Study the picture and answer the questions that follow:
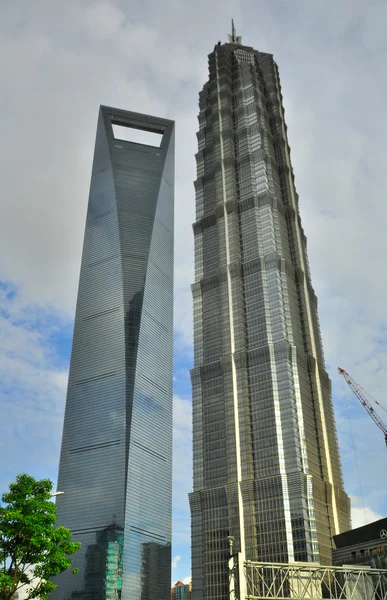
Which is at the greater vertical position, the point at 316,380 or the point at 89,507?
the point at 316,380

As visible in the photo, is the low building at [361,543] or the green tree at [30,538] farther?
the low building at [361,543]

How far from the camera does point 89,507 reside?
197 m

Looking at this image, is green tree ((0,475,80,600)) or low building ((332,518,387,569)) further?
low building ((332,518,387,569))

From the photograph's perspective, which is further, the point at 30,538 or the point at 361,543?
the point at 361,543

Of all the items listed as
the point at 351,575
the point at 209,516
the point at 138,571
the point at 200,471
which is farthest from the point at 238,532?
the point at 351,575

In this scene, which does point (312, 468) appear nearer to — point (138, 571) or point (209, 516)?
point (209, 516)

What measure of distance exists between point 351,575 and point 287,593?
321 feet

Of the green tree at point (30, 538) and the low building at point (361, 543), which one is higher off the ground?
the low building at point (361, 543)

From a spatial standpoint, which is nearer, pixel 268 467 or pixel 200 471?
pixel 268 467

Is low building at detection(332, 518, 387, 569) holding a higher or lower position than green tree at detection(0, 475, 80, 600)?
higher

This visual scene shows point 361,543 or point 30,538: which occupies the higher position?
point 361,543

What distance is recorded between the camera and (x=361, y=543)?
129 meters

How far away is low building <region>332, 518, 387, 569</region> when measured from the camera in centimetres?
11908

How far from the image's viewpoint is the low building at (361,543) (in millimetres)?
119081
